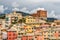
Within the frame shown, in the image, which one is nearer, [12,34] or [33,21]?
[12,34]

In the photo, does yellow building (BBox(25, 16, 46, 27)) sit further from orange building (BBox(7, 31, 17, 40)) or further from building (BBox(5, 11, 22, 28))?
orange building (BBox(7, 31, 17, 40))

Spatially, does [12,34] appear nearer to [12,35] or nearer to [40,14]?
[12,35]

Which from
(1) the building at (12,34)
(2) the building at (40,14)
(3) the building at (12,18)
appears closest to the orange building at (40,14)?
(2) the building at (40,14)

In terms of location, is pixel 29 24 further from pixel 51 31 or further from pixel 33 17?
pixel 51 31

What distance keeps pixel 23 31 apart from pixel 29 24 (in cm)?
24

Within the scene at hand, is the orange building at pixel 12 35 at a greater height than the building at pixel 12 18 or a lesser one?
lesser

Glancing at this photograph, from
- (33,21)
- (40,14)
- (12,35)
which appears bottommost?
(12,35)

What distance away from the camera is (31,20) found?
17.9 feet

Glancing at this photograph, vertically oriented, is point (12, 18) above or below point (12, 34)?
above

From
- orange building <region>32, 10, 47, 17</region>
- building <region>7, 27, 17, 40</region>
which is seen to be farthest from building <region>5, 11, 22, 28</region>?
orange building <region>32, 10, 47, 17</region>

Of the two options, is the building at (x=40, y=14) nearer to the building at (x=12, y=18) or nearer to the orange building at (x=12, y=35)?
the building at (x=12, y=18)

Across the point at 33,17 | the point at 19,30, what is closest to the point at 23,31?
the point at 19,30

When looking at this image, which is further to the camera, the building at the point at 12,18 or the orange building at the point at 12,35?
the building at the point at 12,18

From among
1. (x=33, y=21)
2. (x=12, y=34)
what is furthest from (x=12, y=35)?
(x=33, y=21)
